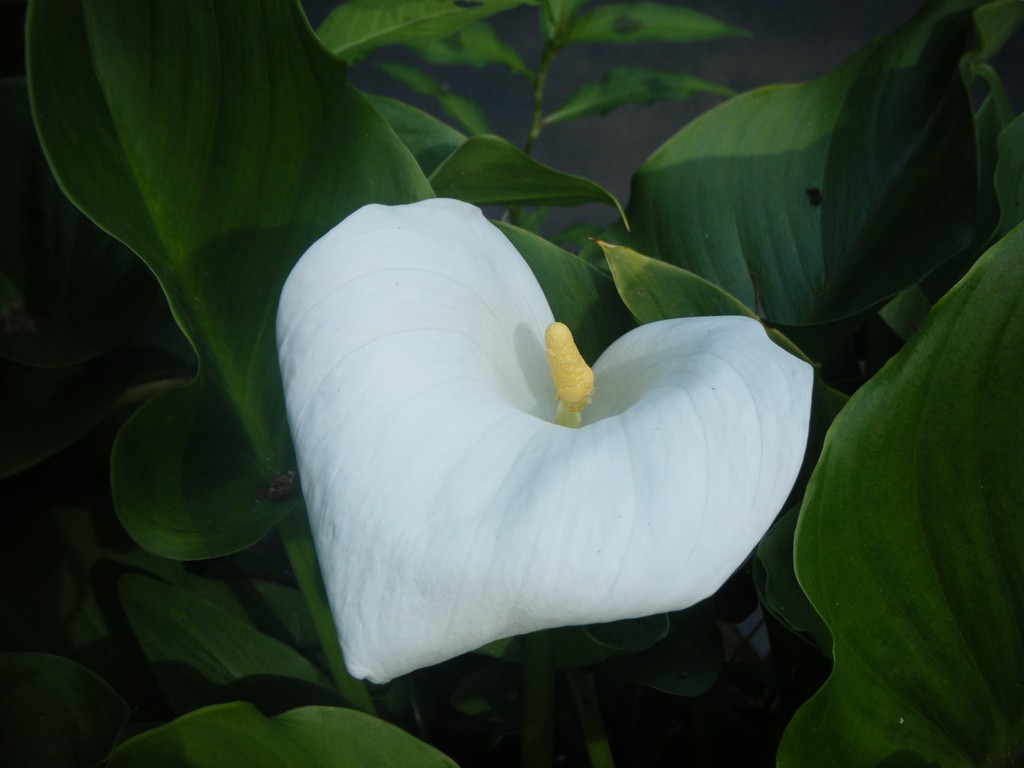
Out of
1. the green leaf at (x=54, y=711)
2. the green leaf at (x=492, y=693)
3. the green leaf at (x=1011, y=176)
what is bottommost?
the green leaf at (x=492, y=693)

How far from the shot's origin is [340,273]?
308 mm

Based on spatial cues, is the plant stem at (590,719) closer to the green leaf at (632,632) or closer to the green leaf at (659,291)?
the green leaf at (632,632)

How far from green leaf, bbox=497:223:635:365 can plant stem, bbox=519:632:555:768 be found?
15cm

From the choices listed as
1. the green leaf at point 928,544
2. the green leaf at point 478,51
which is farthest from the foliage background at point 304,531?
the green leaf at point 478,51

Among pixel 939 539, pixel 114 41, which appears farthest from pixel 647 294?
pixel 114 41

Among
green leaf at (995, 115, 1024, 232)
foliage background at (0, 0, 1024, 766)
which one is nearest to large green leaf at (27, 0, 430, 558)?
foliage background at (0, 0, 1024, 766)

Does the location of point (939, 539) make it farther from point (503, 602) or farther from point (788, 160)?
point (788, 160)

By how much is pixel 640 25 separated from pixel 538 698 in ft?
1.70

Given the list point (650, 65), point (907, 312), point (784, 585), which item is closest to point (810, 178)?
point (907, 312)

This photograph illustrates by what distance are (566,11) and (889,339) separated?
A: 356mm

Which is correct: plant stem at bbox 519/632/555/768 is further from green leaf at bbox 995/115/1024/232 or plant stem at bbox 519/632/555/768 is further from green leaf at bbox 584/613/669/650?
green leaf at bbox 995/115/1024/232

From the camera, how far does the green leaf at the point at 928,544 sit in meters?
0.32

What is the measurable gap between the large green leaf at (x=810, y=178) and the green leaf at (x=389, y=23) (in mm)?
157

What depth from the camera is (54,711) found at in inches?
16.4
